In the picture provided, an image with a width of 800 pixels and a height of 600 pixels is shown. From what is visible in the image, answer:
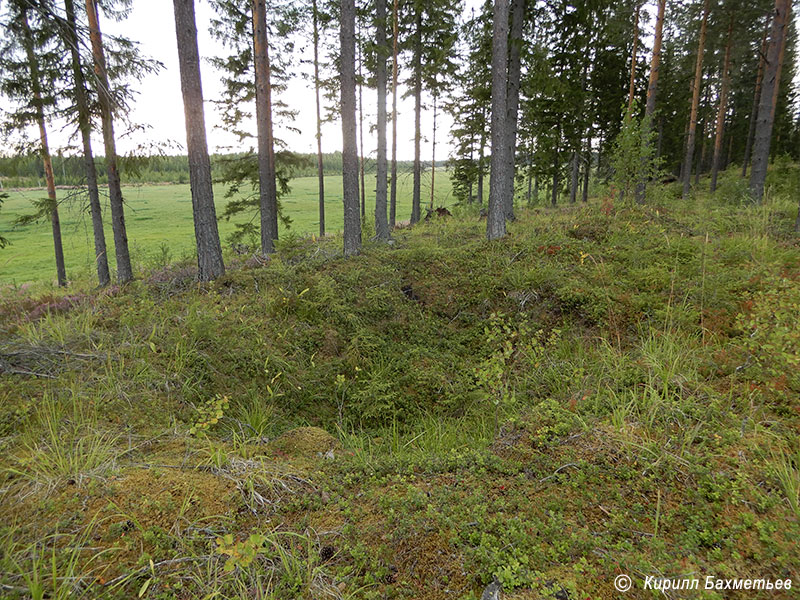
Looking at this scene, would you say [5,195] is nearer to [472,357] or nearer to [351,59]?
[472,357]

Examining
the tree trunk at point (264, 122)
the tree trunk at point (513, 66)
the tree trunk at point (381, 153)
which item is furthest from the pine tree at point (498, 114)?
the tree trunk at point (264, 122)

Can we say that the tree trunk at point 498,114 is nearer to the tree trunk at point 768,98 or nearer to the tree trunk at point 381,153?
the tree trunk at point 381,153

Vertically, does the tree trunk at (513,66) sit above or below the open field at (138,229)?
above

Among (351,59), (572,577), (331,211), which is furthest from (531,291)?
(331,211)

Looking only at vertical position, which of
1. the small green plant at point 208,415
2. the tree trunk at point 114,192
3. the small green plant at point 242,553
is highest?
the tree trunk at point 114,192

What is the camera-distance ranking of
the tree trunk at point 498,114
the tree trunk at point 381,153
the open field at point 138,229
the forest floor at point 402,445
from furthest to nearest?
the open field at point 138,229 → the tree trunk at point 381,153 → the tree trunk at point 498,114 → the forest floor at point 402,445

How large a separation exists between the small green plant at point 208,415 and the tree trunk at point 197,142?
4.18 m

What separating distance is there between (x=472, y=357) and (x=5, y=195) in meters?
6.20

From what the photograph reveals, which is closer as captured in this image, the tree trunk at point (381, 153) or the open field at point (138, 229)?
the tree trunk at point (381, 153)

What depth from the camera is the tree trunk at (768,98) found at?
10.2 m

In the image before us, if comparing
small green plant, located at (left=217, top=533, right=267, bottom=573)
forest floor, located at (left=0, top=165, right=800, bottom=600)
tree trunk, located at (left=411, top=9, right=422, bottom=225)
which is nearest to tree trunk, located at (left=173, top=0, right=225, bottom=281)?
forest floor, located at (left=0, top=165, right=800, bottom=600)

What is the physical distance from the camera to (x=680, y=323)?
5.12 metres

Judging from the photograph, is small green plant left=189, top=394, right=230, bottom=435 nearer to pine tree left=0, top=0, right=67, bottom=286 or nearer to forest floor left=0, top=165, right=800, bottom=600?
forest floor left=0, top=165, right=800, bottom=600

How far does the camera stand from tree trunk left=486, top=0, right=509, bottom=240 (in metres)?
9.32
